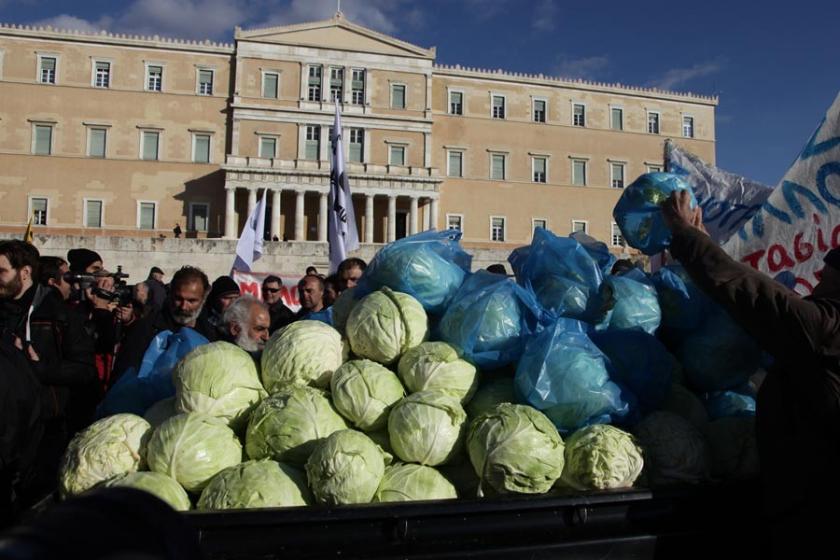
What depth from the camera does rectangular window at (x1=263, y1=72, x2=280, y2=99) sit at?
40594 millimetres

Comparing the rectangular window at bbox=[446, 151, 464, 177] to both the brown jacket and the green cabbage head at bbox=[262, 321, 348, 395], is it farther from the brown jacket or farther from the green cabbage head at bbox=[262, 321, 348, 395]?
the brown jacket

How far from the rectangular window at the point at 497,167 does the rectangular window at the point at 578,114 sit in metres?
6.58

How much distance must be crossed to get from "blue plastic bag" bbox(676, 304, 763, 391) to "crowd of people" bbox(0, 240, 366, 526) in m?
2.02

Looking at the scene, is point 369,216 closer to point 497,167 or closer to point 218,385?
point 497,167

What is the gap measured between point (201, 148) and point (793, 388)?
42.5 metres

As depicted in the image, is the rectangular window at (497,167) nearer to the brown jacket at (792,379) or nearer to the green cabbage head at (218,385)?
the green cabbage head at (218,385)

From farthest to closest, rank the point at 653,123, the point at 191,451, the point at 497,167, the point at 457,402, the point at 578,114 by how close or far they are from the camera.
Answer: the point at 653,123
the point at 578,114
the point at 497,167
the point at 457,402
the point at 191,451

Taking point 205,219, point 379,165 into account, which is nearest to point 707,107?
point 379,165

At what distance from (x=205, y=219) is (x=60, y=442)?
3810cm

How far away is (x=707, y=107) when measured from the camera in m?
49.2

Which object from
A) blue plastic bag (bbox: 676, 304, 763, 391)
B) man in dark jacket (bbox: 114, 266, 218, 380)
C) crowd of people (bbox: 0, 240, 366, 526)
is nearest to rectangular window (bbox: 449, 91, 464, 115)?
crowd of people (bbox: 0, 240, 366, 526)

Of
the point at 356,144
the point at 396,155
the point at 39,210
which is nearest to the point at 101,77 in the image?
the point at 39,210

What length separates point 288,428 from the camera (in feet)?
7.57

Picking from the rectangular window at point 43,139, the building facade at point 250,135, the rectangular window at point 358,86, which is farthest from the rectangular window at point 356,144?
the rectangular window at point 43,139
